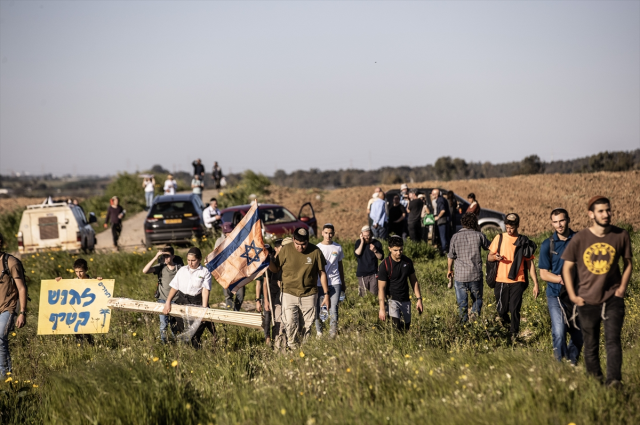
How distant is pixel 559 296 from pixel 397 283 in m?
2.16

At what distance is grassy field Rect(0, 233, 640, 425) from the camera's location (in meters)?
4.95

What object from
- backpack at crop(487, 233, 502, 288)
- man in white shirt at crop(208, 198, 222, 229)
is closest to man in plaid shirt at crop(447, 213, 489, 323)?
backpack at crop(487, 233, 502, 288)

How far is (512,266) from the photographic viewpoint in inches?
318

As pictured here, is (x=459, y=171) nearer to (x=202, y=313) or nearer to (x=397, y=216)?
(x=397, y=216)

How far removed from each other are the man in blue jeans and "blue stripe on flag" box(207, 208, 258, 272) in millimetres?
3736

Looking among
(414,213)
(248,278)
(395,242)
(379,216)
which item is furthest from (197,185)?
(395,242)

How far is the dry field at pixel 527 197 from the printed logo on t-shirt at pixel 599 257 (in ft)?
44.2

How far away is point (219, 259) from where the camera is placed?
27.4ft

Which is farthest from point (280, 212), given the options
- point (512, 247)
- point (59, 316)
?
point (512, 247)

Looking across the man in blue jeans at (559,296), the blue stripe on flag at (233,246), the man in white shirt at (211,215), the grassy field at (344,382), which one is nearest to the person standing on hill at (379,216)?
the man in white shirt at (211,215)

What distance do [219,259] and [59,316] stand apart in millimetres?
2893

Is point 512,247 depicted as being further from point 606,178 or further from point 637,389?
point 606,178

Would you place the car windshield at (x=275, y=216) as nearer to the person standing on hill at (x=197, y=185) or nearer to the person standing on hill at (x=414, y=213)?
the person standing on hill at (x=414, y=213)

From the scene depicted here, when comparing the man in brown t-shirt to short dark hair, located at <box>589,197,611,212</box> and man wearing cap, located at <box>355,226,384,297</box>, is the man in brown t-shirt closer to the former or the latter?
short dark hair, located at <box>589,197,611,212</box>
